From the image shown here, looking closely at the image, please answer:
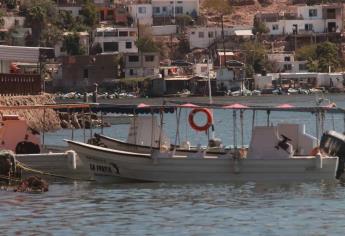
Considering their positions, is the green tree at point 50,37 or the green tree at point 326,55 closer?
the green tree at point 50,37

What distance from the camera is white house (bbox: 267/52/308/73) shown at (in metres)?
173

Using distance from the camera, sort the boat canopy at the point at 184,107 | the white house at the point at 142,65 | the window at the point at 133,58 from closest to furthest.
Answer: the boat canopy at the point at 184,107
the white house at the point at 142,65
the window at the point at 133,58

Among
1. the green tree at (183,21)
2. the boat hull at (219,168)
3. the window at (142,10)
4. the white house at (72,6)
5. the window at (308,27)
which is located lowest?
the boat hull at (219,168)

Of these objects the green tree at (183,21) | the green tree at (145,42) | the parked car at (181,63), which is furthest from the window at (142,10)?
the parked car at (181,63)

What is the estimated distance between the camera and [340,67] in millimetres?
178500

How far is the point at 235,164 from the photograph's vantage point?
1695 inches

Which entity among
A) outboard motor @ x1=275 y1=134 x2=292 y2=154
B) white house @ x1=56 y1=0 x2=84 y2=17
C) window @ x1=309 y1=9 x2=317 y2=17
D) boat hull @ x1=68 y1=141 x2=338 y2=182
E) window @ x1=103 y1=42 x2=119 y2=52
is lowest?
boat hull @ x1=68 y1=141 x2=338 y2=182

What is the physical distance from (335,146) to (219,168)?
406 centimetres

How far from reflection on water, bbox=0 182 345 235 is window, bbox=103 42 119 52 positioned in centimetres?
12353

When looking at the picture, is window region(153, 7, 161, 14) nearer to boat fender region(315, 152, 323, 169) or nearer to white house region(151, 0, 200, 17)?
white house region(151, 0, 200, 17)

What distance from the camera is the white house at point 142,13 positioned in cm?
18638

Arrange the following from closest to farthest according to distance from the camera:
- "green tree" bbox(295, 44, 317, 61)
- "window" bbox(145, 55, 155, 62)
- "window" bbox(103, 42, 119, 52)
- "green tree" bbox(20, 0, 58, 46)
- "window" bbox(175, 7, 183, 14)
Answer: "window" bbox(145, 55, 155, 62), "green tree" bbox(20, 0, 58, 46), "window" bbox(103, 42, 119, 52), "green tree" bbox(295, 44, 317, 61), "window" bbox(175, 7, 183, 14)

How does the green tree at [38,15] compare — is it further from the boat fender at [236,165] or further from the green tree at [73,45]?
the boat fender at [236,165]

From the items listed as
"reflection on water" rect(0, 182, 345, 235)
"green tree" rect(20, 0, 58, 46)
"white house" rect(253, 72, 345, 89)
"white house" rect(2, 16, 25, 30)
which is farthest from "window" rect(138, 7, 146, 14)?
"reflection on water" rect(0, 182, 345, 235)
